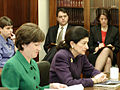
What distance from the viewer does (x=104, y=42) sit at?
566 cm

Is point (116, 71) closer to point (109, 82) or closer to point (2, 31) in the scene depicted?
point (109, 82)

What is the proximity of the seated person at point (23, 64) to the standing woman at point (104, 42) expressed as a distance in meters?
3.42

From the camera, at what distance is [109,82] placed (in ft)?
8.55

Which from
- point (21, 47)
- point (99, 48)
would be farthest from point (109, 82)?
point (99, 48)

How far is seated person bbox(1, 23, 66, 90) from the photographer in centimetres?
180

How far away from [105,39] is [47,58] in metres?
1.25

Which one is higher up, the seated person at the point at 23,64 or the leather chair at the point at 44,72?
the seated person at the point at 23,64

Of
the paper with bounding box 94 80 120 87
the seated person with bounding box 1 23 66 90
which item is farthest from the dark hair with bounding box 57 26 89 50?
the seated person with bounding box 1 23 66 90

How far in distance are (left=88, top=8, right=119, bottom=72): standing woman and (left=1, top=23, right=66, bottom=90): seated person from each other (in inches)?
135

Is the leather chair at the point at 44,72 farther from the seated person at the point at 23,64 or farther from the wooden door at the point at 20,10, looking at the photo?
the wooden door at the point at 20,10

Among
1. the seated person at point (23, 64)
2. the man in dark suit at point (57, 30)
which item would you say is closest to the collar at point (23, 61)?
the seated person at point (23, 64)

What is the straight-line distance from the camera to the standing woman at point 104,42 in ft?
17.5

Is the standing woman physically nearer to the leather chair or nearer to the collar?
the leather chair

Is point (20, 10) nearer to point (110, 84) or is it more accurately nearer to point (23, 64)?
point (110, 84)
